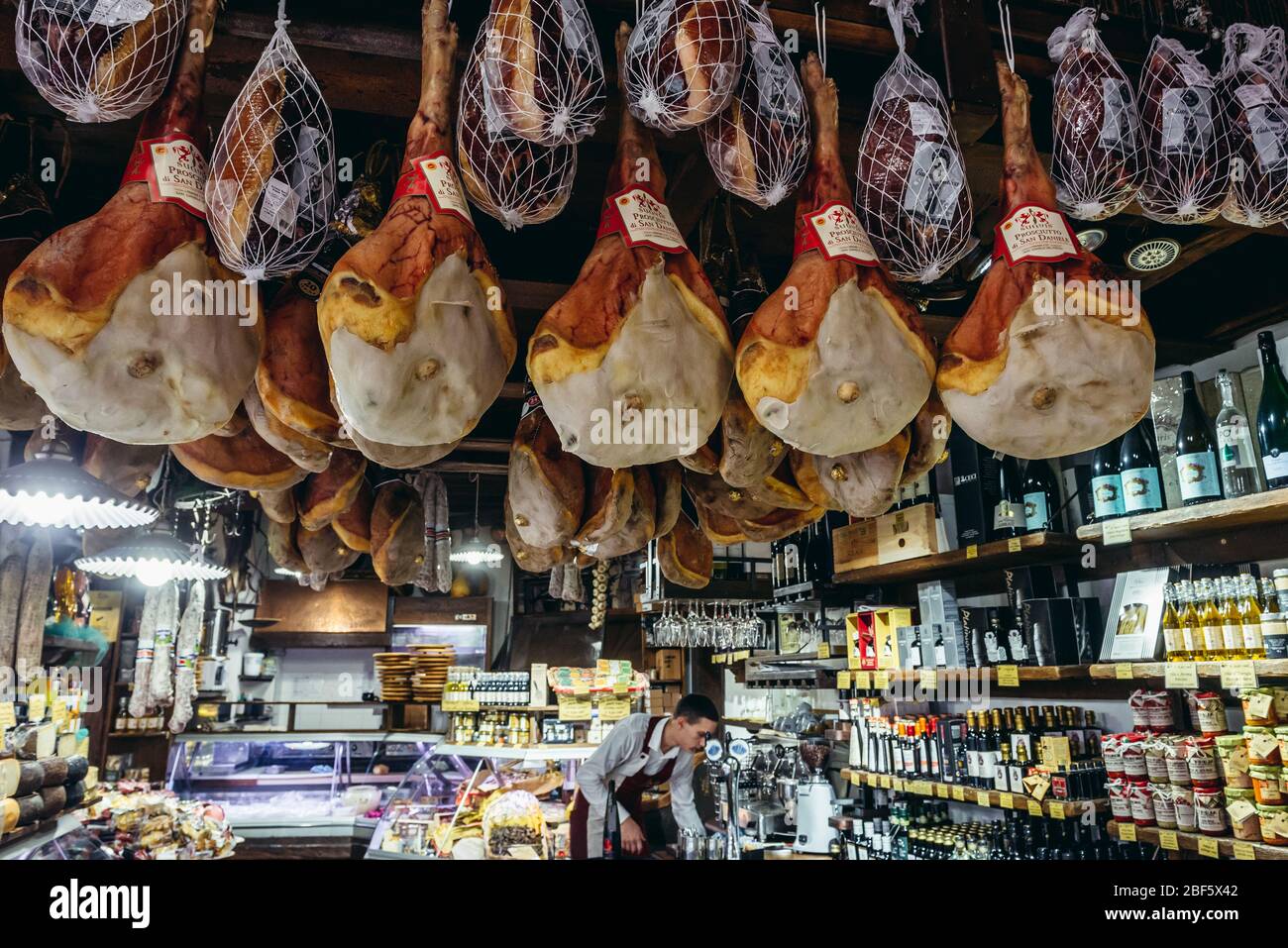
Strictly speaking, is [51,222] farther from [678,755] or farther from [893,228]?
[678,755]

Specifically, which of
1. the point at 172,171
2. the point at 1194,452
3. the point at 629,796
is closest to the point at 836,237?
the point at 172,171

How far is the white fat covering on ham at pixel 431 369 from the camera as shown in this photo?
3.49 feet

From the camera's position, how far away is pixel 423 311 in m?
1.10

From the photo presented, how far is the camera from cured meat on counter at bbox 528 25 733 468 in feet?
3.84

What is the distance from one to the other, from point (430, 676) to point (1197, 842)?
6610mm

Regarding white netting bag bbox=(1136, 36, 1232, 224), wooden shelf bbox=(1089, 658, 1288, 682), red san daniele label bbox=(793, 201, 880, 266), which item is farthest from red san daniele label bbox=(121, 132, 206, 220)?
wooden shelf bbox=(1089, 658, 1288, 682)

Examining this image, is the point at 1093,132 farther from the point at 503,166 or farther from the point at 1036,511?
the point at 1036,511

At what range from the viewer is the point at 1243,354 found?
3.39 metres

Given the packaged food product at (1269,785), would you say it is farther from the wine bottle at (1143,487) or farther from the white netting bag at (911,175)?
the white netting bag at (911,175)

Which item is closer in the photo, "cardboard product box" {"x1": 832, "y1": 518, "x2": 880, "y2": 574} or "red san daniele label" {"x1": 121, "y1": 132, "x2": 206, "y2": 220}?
"red san daniele label" {"x1": 121, "y1": 132, "x2": 206, "y2": 220}

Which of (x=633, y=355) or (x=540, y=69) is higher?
(x=540, y=69)

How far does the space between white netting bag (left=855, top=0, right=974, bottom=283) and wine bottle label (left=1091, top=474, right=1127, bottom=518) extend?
2.39 m

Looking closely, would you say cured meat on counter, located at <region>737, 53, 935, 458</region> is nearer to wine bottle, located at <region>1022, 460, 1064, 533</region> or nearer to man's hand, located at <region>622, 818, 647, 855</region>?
wine bottle, located at <region>1022, 460, 1064, 533</region>

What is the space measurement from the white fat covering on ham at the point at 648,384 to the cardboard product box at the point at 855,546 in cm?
379
